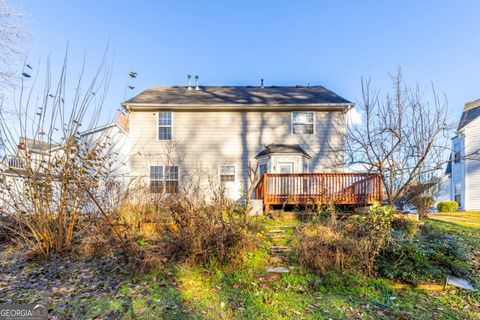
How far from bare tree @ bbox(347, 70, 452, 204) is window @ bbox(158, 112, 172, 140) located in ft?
27.6

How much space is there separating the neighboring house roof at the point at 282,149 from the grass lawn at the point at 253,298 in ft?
25.4

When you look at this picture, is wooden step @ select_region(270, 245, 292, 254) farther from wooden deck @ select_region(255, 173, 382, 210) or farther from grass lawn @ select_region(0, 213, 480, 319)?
wooden deck @ select_region(255, 173, 382, 210)

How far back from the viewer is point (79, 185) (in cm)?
507

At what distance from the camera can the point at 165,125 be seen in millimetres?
12992

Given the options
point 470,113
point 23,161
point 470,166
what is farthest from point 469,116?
point 23,161

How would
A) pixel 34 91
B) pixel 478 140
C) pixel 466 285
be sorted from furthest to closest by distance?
pixel 478 140 → pixel 34 91 → pixel 466 285

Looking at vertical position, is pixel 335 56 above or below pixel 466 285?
above

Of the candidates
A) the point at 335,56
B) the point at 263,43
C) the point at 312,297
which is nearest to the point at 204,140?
the point at 263,43

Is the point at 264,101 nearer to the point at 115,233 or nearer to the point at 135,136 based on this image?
the point at 135,136

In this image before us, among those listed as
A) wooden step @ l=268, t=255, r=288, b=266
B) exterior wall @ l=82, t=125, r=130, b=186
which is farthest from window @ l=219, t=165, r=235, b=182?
wooden step @ l=268, t=255, r=288, b=266

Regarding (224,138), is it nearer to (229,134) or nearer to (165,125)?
(229,134)

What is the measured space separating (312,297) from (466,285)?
99.5 inches

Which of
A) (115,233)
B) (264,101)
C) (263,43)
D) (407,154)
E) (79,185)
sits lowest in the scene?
(115,233)

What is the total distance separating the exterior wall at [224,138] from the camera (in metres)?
12.8
